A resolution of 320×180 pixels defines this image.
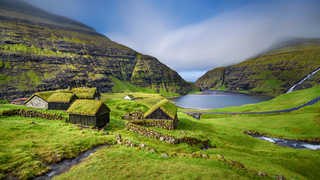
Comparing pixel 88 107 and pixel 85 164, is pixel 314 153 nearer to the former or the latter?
pixel 85 164

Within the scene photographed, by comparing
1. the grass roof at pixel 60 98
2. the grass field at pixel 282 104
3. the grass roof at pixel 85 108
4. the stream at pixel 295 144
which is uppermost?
the grass roof at pixel 60 98

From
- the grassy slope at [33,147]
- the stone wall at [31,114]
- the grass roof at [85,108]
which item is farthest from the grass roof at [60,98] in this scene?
the grassy slope at [33,147]

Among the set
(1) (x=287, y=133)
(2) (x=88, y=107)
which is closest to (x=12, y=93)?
(2) (x=88, y=107)

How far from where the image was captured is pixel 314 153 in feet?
94.0

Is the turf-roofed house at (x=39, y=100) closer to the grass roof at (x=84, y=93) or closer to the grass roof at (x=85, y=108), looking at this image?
the grass roof at (x=84, y=93)

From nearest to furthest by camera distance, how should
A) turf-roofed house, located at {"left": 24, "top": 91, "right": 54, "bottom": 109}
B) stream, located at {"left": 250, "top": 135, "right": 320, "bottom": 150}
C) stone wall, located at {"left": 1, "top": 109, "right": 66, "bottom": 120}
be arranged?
stone wall, located at {"left": 1, "top": 109, "right": 66, "bottom": 120} → stream, located at {"left": 250, "top": 135, "right": 320, "bottom": 150} → turf-roofed house, located at {"left": 24, "top": 91, "right": 54, "bottom": 109}

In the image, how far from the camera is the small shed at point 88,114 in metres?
32.5

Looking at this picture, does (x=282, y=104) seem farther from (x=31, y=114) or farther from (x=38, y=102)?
(x=38, y=102)

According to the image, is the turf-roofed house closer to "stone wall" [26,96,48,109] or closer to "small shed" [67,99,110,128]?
"stone wall" [26,96,48,109]

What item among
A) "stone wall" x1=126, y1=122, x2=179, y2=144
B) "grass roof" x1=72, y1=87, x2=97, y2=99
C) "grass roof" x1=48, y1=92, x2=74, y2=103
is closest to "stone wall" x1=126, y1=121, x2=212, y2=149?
"stone wall" x1=126, y1=122, x2=179, y2=144

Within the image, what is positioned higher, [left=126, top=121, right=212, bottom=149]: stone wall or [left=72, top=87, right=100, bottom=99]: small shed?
[left=72, top=87, right=100, bottom=99]: small shed

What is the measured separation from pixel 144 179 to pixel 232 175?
782cm

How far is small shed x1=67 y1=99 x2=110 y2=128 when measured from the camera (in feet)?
107

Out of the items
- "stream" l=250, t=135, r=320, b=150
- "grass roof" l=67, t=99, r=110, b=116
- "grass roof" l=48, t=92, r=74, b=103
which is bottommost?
"stream" l=250, t=135, r=320, b=150
